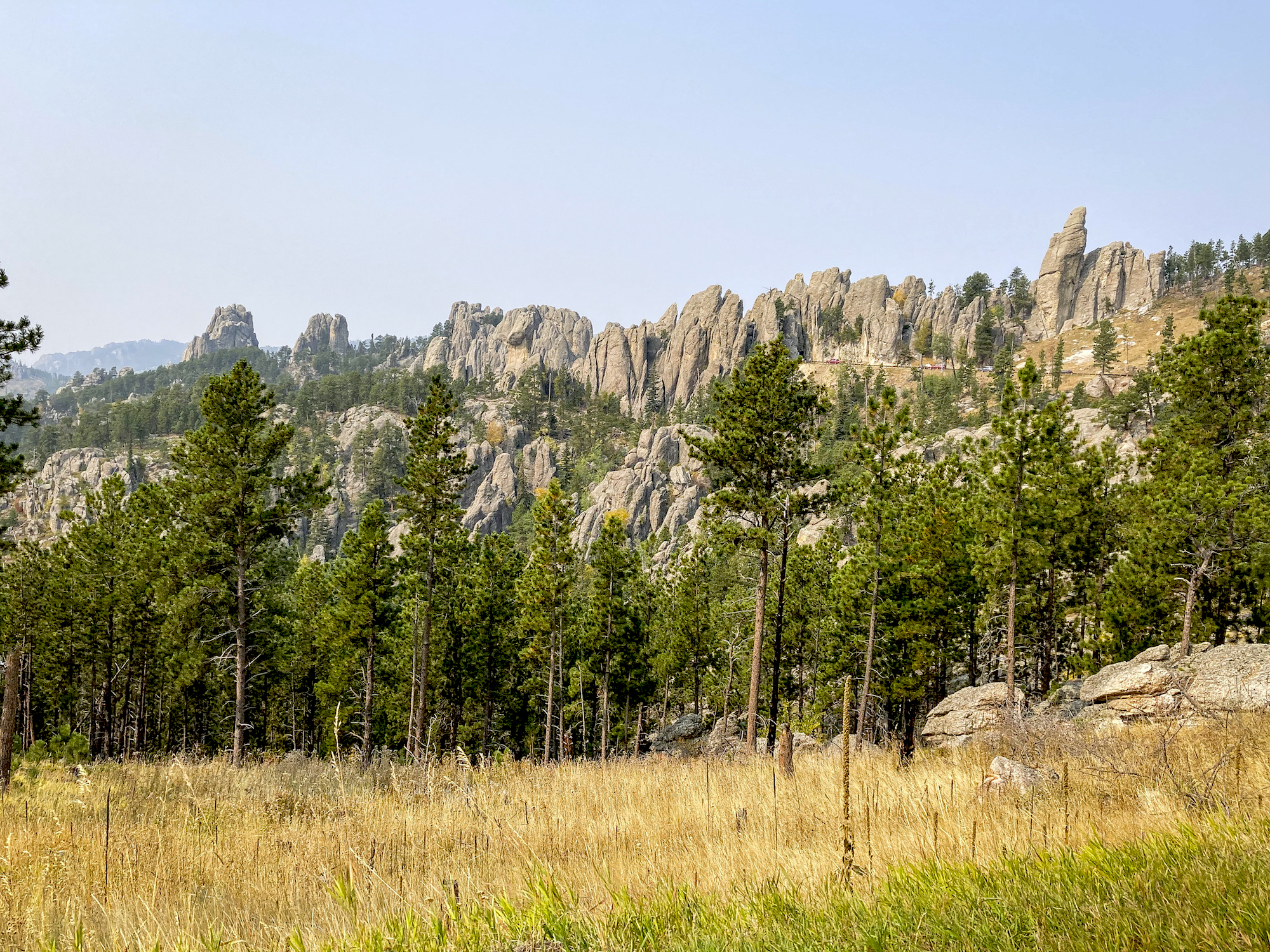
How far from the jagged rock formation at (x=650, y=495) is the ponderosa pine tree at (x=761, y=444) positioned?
85.9 metres

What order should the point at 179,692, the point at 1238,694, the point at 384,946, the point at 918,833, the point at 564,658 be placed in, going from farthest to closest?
the point at 564,658
the point at 179,692
the point at 1238,694
the point at 918,833
the point at 384,946

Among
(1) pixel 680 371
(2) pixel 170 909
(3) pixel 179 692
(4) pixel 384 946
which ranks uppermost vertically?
(1) pixel 680 371

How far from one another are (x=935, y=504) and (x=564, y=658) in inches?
768

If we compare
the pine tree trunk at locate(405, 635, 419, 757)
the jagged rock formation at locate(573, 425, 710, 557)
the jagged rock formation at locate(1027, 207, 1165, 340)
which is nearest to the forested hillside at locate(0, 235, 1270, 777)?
the pine tree trunk at locate(405, 635, 419, 757)

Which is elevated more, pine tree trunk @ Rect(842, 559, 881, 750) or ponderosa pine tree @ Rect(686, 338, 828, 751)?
ponderosa pine tree @ Rect(686, 338, 828, 751)

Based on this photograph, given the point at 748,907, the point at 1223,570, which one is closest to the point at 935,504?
the point at 1223,570

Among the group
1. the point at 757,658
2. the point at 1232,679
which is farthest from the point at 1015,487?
the point at 757,658

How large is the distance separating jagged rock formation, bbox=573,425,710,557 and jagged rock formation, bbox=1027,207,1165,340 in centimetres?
10053

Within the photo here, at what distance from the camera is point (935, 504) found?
25.3 metres

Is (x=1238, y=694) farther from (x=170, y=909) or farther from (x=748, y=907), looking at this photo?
(x=170, y=909)

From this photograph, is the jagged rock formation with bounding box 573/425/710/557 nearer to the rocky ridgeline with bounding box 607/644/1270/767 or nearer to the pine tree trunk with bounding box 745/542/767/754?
the rocky ridgeline with bounding box 607/644/1270/767

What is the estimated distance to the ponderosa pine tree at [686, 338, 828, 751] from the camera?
1897cm

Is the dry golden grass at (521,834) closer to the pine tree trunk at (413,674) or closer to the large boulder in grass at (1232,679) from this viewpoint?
the large boulder in grass at (1232,679)

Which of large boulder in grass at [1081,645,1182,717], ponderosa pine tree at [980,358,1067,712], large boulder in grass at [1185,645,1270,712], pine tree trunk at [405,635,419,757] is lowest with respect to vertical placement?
pine tree trunk at [405,635,419,757]
